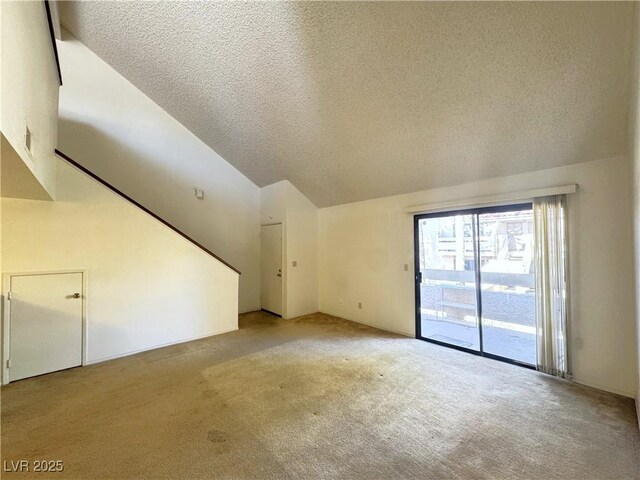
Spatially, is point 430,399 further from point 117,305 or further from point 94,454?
point 117,305

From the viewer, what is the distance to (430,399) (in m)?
2.47

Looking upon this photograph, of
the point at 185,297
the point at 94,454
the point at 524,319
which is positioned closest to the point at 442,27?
the point at 524,319

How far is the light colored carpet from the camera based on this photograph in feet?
5.65

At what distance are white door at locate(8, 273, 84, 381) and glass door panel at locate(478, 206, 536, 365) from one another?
503 cm

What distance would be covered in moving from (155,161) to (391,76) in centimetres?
429

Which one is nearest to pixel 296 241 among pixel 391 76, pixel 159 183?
pixel 159 183

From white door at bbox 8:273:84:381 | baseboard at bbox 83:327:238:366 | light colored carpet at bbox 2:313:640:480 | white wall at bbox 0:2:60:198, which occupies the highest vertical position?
white wall at bbox 0:2:60:198

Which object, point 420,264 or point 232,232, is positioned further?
point 232,232

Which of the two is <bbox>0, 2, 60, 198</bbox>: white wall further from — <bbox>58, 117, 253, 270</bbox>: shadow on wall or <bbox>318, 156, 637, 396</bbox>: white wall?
<bbox>318, 156, 637, 396</bbox>: white wall

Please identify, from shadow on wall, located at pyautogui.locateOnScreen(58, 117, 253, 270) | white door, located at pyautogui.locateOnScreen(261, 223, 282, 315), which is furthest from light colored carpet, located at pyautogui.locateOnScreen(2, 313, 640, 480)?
shadow on wall, located at pyautogui.locateOnScreen(58, 117, 253, 270)

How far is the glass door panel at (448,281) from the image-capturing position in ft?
12.0

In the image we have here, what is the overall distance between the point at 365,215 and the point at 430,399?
3051mm

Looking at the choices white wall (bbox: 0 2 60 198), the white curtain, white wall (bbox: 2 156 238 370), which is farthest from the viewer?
white wall (bbox: 2 156 238 370)

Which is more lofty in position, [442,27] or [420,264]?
[442,27]
